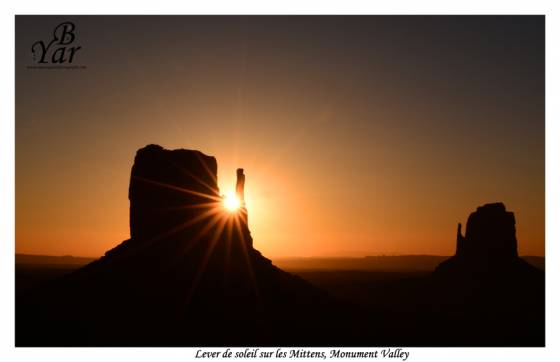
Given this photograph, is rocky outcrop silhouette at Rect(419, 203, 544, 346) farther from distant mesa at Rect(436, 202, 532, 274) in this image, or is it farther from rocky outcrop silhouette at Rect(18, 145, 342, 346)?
rocky outcrop silhouette at Rect(18, 145, 342, 346)

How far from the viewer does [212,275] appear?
61.2 metres

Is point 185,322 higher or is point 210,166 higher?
point 210,166

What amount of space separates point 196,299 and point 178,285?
8.91ft

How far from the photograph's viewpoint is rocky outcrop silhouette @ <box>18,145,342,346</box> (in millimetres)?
49781

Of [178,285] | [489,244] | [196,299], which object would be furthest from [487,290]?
[178,285]

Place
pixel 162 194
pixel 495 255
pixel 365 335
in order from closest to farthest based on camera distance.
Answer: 1. pixel 365 335
2. pixel 162 194
3. pixel 495 255

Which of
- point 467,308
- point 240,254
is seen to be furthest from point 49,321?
point 467,308

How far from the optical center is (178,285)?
57.7 m

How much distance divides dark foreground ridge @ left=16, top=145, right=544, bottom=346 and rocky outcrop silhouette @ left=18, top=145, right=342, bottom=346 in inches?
4.5

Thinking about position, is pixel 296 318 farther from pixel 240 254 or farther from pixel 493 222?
pixel 493 222

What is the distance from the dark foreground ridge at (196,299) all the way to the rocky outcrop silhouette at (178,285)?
0.12 m

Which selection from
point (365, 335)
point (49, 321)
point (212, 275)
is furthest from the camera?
point (212, 275)

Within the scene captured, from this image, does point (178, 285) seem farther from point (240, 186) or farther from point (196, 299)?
point (240, 186)
